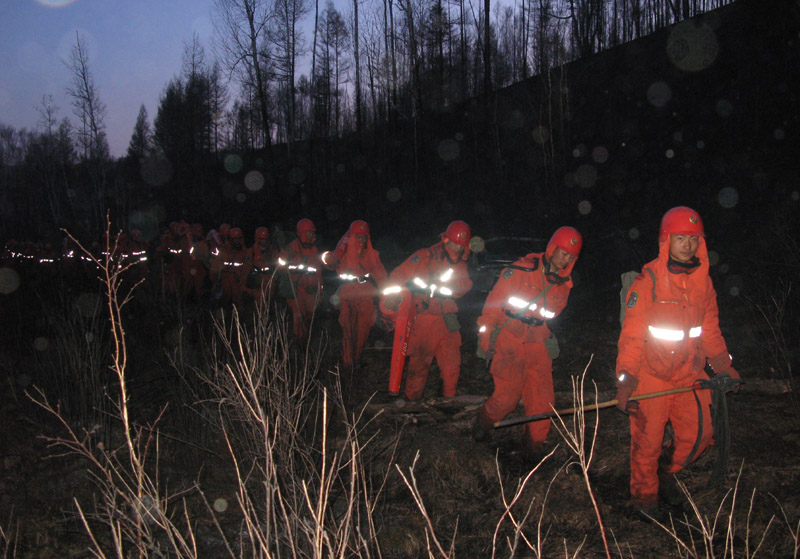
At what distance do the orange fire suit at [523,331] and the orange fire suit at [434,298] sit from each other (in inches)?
47.6

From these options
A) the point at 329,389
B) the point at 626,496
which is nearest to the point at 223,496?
the point at 329,389

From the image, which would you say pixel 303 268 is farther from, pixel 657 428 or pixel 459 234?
pixel 657 428

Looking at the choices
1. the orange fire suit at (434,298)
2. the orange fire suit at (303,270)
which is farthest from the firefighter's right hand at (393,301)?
the orange fire suit at (303,270)

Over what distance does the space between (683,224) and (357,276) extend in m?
4.41

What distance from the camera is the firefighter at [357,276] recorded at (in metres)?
7.05

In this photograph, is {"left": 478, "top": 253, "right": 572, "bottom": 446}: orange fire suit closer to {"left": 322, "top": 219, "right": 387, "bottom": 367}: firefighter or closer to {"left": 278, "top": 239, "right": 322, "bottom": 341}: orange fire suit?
{"left": 322, "top": 219, "right": 387, "bottom": 367}: firefighter

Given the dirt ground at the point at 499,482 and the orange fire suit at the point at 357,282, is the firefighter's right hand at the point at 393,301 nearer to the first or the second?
the dirt ground at the point at 499,482

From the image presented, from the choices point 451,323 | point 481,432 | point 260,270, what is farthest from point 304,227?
point 481,432

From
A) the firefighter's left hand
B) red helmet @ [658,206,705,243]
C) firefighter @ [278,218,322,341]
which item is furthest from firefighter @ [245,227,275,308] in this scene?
the firefighter's left hand

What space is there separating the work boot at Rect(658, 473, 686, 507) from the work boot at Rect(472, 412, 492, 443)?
1415mm

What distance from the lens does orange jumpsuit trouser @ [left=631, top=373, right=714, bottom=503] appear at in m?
3.49

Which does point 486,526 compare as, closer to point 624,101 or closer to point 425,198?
point 425,198

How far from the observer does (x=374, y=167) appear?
30.8 m

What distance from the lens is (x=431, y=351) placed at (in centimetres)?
581
